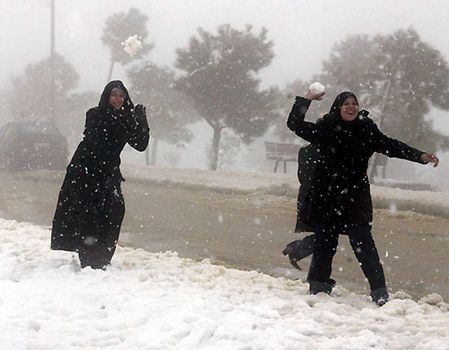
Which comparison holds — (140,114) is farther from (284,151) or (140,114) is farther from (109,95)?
(284,151)

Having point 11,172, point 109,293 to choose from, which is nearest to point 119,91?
point 109,293

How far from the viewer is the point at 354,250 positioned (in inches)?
192

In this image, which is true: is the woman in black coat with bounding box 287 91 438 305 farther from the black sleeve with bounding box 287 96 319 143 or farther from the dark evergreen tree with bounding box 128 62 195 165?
the dark evergreen tree with bounding box 128 62 195 165

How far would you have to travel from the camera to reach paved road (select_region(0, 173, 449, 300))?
718 centimetres

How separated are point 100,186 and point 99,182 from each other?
1.6 inches

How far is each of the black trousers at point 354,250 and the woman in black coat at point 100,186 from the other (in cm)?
194

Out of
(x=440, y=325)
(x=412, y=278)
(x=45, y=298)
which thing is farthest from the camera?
(x=412, y=278)

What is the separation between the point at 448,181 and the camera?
91.9m

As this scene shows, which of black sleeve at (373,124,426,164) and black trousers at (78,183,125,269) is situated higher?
black sleeve at (373,124,426,164)

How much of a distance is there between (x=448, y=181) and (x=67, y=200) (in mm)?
93619

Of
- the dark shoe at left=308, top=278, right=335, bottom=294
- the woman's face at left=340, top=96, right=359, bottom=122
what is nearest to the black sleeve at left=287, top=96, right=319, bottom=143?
the woman's face at left=340, top=96, right=359, bottom=122

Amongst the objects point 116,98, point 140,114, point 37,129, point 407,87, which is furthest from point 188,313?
point 407,87

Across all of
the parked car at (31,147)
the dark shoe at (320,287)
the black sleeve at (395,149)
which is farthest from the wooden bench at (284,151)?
the black sleeve at (395,149)

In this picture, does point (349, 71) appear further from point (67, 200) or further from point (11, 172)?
point (67, 200)
